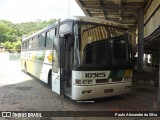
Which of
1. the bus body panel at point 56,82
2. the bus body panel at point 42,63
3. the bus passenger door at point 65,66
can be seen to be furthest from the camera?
the bus body panel at point 42,63

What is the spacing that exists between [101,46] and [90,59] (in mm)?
666

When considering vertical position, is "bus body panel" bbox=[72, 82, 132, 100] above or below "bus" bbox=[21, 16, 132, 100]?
below

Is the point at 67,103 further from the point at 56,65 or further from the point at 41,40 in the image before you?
the point at 41,40

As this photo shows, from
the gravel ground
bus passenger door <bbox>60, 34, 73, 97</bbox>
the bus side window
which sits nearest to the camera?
the gravel ground

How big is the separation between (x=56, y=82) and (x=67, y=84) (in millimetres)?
580

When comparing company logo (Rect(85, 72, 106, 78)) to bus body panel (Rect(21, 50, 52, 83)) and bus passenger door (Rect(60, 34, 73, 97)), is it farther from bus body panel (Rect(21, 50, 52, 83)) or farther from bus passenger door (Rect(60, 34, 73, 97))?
bus body panel (Rect(21, 50, 52, 83))

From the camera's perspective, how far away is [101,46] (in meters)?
9.07

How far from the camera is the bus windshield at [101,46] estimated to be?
864cm

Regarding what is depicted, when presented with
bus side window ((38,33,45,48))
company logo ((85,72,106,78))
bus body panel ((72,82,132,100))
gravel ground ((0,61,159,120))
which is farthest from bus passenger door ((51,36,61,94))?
bus side window ((38,33,45,48))

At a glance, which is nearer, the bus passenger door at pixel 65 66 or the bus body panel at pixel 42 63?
the bus passenger door at pixel 65 66

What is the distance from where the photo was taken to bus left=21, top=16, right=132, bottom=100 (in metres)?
8.65

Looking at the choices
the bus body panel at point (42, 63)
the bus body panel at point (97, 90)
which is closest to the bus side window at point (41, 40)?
the bus body panel at point (42, 63)

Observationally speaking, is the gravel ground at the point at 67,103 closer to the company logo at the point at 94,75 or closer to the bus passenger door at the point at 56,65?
the bus passenger door at the point at 56,65

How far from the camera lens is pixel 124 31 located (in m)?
9.95
